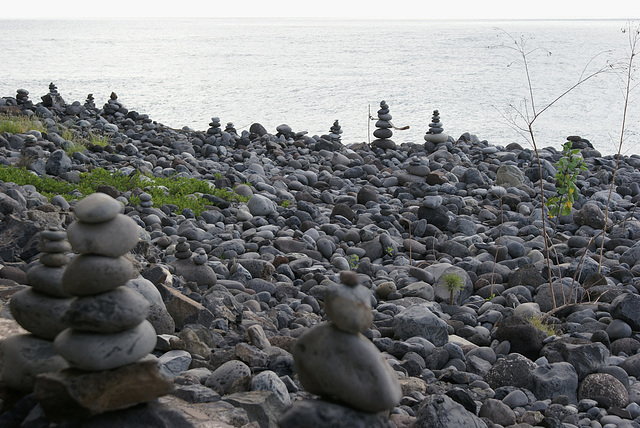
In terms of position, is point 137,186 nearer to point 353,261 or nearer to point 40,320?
point 353,261

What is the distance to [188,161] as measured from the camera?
1075cm

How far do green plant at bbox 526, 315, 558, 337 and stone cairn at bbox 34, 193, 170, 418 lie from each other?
355cm

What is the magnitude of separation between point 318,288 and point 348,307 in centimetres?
382

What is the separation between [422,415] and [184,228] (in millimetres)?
4635

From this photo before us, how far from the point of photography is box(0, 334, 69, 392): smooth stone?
2559mm

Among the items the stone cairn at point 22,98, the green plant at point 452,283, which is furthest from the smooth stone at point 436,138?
the stone cairn at point 22,98

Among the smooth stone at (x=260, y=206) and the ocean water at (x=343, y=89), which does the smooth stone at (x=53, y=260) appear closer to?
the smooth stone at (x=260, y=206)

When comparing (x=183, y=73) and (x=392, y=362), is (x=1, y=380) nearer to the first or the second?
(x=392, y=362)

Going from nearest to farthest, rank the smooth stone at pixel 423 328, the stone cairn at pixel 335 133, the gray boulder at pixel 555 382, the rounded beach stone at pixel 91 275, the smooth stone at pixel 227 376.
Answer: the rounded beach stone at pixel 91 275 < the smooth stone at pixel 227 376 < the gray boulder at pixel 555 382 < the smooth stone at pixel 423 328 < the stone cairn at pixel 335 133

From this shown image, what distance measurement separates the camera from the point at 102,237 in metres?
2.44

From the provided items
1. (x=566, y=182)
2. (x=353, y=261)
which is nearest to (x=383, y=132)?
(x=566, y=182)

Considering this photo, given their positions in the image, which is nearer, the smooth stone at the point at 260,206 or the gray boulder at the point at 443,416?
the gray boulder at the point at 443,416

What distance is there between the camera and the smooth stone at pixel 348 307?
215 centimetres

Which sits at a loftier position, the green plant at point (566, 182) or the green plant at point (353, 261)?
the green plant at point (566, 182)
